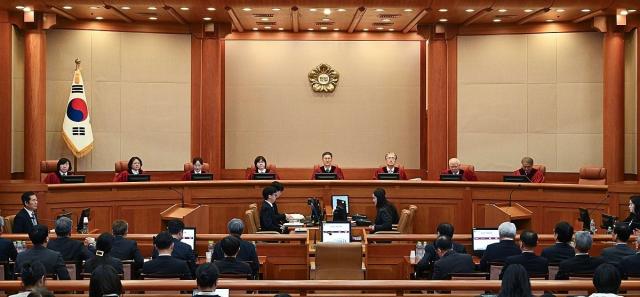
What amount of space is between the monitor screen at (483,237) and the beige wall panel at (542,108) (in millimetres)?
7678

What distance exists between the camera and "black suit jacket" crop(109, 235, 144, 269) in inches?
331

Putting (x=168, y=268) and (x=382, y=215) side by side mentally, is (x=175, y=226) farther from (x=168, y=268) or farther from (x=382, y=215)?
(x=382, y=215)

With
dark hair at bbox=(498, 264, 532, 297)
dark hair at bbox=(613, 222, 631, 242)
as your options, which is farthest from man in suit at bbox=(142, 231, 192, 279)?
dark hair at bbox=(613, 222, 631, 242)

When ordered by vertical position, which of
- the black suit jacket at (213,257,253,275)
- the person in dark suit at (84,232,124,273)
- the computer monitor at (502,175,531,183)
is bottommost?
the black suit jacket at (213,257,253,275)

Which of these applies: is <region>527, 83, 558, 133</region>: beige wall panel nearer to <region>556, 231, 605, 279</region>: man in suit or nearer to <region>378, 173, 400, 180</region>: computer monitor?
<region>378, 173, 400, 180</region>: computer monitor

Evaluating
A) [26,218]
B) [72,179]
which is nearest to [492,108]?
[72,179]

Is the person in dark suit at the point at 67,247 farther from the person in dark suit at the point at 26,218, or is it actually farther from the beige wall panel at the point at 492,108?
the beige wall panel at the point at 492,108

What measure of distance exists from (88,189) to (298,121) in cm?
596

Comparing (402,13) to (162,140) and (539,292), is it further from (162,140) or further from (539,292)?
(539,292)

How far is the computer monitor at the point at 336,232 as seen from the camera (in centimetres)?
1046

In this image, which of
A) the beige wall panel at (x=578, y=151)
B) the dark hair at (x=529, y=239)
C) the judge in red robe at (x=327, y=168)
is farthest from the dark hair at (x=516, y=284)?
the beige wall panel at (x=578, y=151)

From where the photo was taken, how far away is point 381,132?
18.4 m

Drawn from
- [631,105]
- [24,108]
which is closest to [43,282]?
[24,108]

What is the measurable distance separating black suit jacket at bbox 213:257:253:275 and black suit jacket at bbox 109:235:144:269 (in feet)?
3.46
